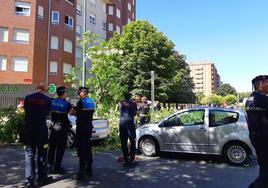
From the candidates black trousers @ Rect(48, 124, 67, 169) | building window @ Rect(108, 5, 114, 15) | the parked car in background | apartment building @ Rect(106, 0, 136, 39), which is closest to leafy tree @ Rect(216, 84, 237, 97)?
apartment building @ Rect(106, 0, 136, 39)

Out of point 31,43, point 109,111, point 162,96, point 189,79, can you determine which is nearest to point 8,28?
point 31,43

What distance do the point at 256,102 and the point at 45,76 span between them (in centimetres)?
2981

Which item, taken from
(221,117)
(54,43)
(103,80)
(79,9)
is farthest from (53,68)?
(221,117)

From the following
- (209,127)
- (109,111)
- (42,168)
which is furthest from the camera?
(109,111)

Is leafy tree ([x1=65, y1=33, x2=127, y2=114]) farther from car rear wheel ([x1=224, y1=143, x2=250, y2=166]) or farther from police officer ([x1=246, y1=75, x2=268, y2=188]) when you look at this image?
police officer ([x1=246, y1=75, x2=268, y2=188])

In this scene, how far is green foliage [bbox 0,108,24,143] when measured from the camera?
1187 cm

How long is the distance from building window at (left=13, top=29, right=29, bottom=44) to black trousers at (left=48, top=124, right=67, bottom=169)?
26.1m

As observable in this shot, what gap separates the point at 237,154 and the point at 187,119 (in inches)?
68.5

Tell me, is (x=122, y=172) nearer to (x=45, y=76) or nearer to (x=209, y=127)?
(x=209, y=127)

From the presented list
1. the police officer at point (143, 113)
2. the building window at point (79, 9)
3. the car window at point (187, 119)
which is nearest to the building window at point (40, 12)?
the building window at point (79, 9)

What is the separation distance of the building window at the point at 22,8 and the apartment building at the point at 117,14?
624 inches

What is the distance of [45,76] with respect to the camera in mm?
32406

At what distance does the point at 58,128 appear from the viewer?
7.03m

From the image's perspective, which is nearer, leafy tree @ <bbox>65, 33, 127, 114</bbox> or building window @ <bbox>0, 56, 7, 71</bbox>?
leafy tree @ <bbox>65, 33, 127, 114</bbox>
